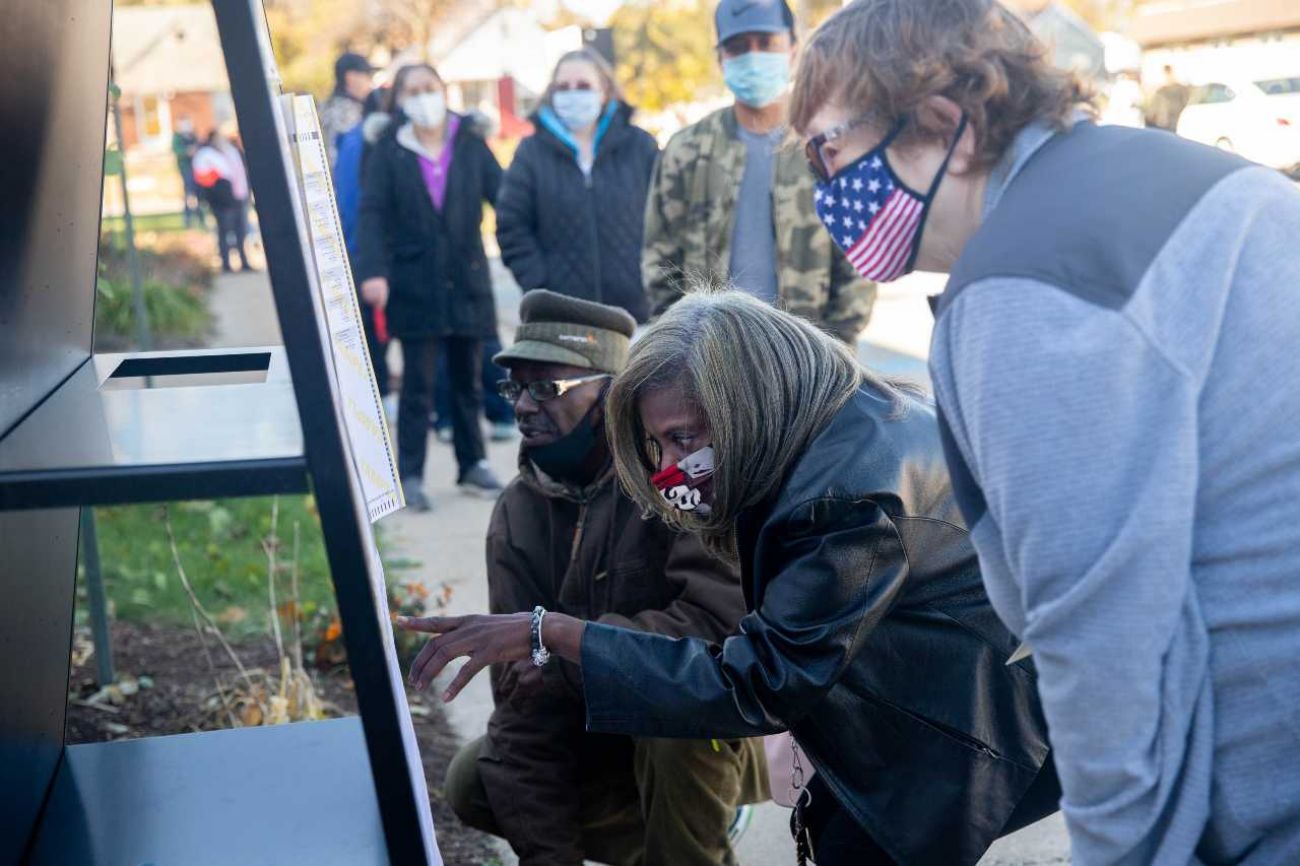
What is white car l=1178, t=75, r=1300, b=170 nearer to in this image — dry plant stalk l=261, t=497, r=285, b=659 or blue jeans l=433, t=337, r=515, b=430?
blue jeans l=433, t=337, r=515, b=430

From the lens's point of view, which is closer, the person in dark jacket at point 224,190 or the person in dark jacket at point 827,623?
the person in dark jacket at point 827,623

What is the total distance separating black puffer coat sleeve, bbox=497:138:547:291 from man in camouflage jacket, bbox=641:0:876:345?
3.50 feet

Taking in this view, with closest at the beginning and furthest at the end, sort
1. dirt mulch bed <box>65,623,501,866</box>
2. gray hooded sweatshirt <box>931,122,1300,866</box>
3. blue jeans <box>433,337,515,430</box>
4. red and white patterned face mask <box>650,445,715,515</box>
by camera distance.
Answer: gray hooded sweatshirt <box>931,122,1300,866</box> < red and white patterned face mask <box>650,445,715,515</box> < dirt mulch bed <box>65,623,501,866</box> < blue jeans <box>433,337,515,430</box>

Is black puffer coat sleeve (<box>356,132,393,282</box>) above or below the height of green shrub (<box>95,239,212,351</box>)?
above

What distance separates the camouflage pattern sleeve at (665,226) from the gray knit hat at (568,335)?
166 centimetres

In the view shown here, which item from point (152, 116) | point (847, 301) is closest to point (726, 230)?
point (847, 301)

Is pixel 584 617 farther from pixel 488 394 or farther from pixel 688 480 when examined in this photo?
pixel 488 394

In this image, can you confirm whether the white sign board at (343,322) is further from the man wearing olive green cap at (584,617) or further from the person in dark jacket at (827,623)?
the man wearing olive green cap at (584,617)

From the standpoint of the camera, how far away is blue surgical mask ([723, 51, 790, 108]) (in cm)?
484

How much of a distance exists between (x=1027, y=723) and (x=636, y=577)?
0.88 m

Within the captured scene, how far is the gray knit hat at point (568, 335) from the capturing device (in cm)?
304

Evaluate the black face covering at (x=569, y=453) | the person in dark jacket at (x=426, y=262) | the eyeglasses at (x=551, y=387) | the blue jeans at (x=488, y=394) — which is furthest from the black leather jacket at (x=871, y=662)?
the blue jeans at (x=488, y=394)

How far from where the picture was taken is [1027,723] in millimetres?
2123

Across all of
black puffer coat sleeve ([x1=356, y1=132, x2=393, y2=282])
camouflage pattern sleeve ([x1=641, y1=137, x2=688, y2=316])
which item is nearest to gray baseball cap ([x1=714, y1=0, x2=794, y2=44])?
camouflage pattern sleeve ([x1=641, y1=137, x2=688, y2=316])
